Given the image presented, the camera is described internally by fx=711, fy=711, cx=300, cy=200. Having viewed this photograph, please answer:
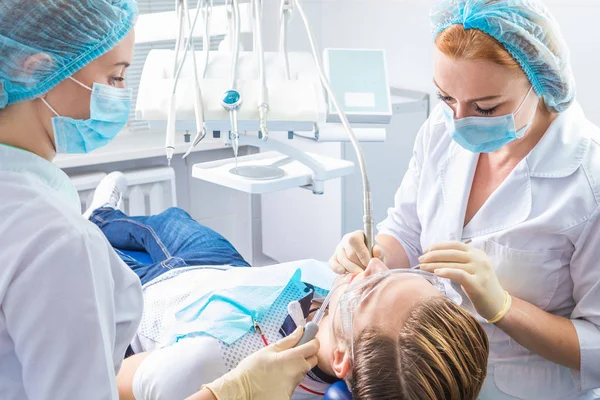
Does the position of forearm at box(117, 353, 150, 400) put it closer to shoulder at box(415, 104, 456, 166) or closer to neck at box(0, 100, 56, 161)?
neck at box(0, 100, 56, 161)

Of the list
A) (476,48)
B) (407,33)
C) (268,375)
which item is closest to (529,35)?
(476,48)

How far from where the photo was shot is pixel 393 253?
1786 millimetres

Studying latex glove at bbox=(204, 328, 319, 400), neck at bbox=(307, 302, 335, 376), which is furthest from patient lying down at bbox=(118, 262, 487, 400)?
latex glove at bbox=(204, 328, 319, 400)

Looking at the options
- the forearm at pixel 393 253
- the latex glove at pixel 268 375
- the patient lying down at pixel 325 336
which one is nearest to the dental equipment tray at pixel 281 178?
the patient lying down at pixel 325 336

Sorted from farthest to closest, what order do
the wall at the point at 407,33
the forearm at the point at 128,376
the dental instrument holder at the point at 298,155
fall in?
the wall at the point at 407,33 → the dental instrument holder at the point at 298,155 → the forearm at the point at 128,376

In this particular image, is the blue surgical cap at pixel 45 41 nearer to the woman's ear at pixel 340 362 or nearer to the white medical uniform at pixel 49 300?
the white medical uniform at pixel 49 300

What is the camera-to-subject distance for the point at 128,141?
369cm

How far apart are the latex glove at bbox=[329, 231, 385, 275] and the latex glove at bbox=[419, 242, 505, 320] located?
0.54 ft

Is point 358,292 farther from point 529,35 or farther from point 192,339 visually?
point 529,35

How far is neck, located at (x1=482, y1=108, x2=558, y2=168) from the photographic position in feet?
5.07

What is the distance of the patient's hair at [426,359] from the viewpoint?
1291 mm

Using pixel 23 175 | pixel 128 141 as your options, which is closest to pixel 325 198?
pixel 128 141

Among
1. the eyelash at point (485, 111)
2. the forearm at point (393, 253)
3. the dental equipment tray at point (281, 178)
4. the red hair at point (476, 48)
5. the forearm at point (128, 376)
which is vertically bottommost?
the forearm at point (128, 376)

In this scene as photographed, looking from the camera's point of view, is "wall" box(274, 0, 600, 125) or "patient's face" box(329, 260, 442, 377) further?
"wall" box(274, 0, 600, 125)
